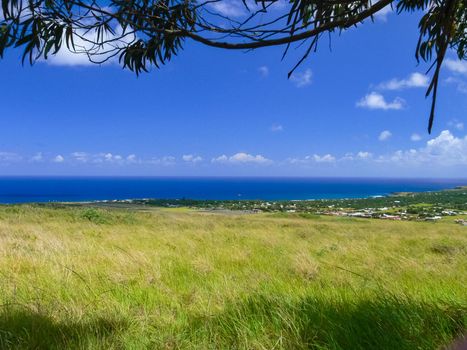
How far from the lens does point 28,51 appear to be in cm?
271

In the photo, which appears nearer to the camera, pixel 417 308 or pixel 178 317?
pixel 417 308

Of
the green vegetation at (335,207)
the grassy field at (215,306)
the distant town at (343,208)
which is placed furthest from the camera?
the green vegetation at (335,207)

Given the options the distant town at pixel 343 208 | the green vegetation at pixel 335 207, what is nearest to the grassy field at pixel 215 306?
the distant town at pixel 343 208

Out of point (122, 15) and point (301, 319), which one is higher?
point (122, 15)

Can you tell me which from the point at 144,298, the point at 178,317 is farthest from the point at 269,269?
the point at 178,317

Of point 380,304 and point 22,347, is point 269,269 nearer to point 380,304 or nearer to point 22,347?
point 380,304

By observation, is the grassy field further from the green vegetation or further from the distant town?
the green vegetation

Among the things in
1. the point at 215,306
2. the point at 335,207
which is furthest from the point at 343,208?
the point at 215,306

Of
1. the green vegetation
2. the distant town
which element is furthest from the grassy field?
the green vegetation

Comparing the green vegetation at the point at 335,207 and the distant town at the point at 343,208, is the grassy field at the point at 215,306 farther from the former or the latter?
the green vegetation at the point at 335,207

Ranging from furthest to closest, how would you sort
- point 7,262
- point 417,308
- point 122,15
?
point 7,262 → point 417,308 → point 122,15

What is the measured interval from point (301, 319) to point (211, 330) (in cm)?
65

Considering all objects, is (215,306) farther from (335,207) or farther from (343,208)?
(335,207)

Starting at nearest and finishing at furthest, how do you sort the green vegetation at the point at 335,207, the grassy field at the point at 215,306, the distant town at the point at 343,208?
the grassy field at the point at 215,306 < the distant town at the point at 343,208 < the green vegetation at the point at 335,207
